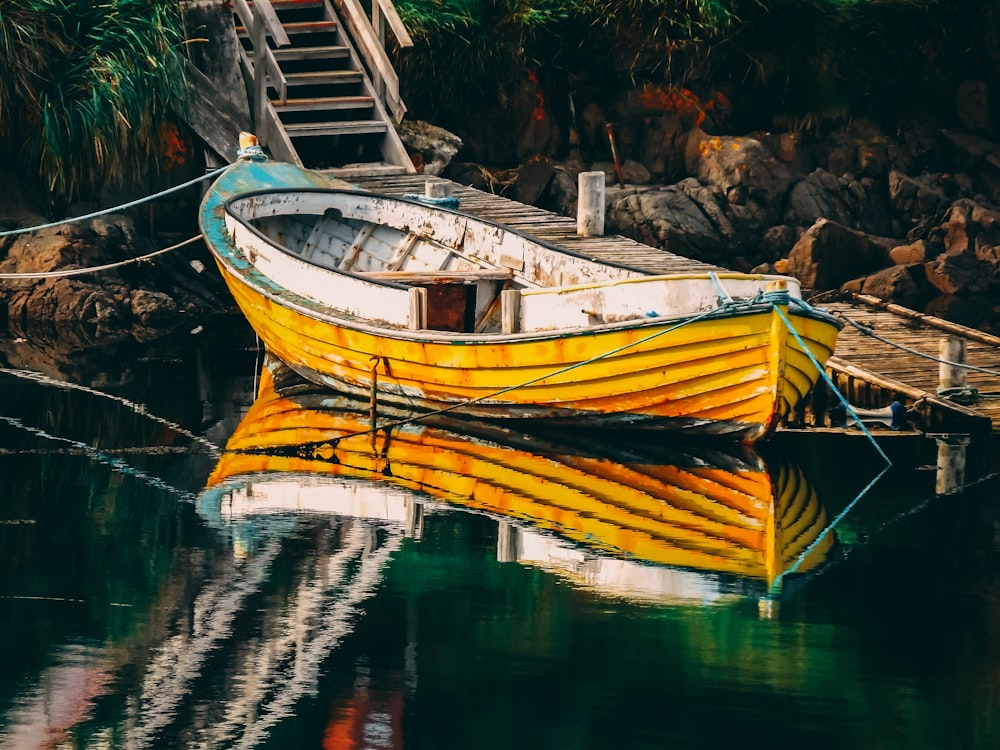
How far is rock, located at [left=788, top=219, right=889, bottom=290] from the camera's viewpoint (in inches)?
793

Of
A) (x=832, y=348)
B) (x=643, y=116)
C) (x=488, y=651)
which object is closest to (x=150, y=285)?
(x=643, y=116)

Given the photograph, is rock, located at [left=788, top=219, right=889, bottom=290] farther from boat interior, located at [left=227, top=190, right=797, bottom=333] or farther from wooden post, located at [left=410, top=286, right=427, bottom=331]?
wooden post, located at [left=410, top=286, right=427, bottom=331]

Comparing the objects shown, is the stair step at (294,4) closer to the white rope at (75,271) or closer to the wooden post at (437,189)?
the wooden post at (437,189)

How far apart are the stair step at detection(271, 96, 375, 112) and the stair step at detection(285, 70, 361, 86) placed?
1.03ft

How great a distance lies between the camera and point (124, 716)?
857cm

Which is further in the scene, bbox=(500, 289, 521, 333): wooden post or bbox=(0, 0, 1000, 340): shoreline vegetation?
bbox=(0, 0, 1000, 340): shoreline vegetation

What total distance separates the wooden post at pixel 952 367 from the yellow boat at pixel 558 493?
1905 millimetres

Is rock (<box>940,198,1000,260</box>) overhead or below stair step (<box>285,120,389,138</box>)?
below

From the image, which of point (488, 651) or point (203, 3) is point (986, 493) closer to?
point (488, 651)

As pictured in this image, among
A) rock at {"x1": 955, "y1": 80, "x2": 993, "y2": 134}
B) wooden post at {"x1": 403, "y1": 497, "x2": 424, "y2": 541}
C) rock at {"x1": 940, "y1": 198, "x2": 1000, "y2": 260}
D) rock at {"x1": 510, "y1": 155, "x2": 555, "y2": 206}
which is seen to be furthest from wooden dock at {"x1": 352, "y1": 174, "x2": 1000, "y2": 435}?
rock at {"x1": 955, "y1": 80, "x2": 993, "y2": 134}

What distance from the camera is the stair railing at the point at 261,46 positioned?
19.5 meters

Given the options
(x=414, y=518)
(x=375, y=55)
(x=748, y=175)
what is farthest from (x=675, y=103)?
(x=414, y=518)

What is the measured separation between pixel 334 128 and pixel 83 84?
2653 mm

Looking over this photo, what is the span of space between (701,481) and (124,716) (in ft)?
18.1
